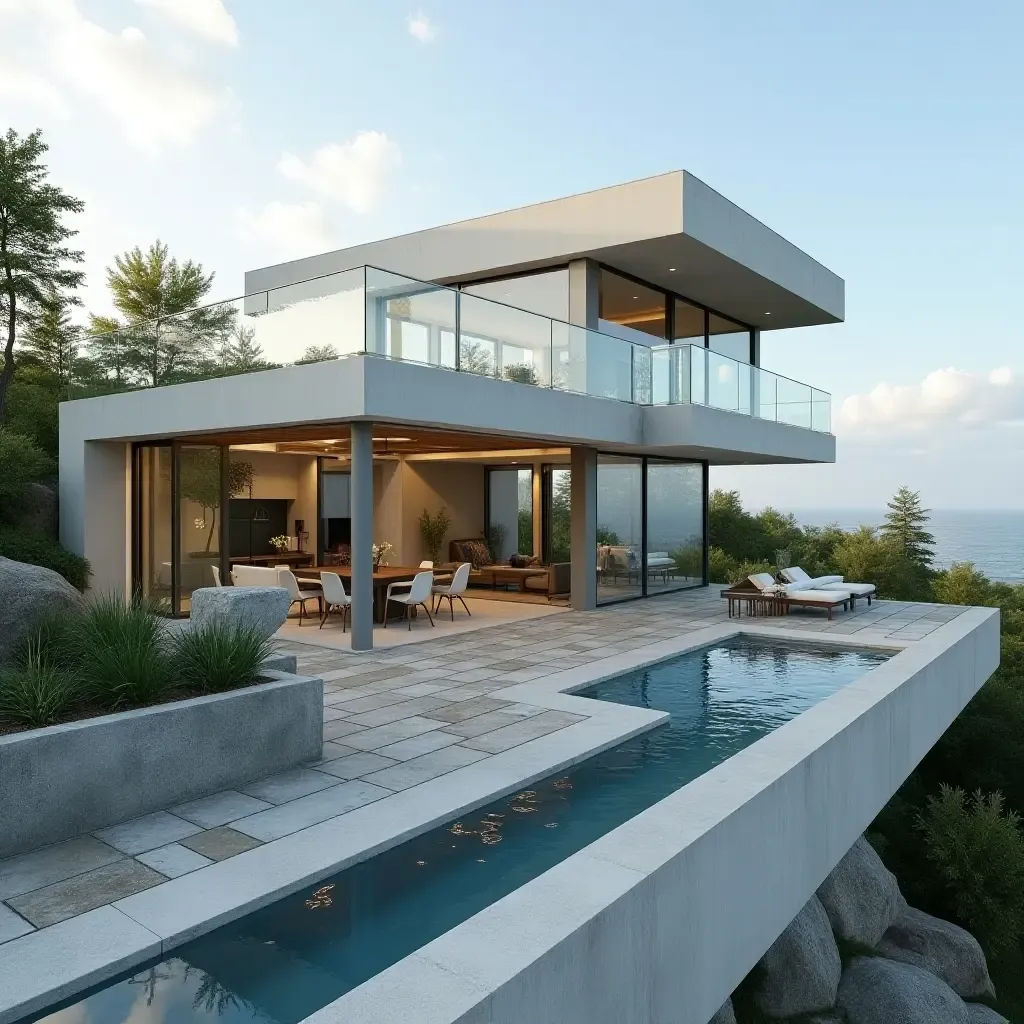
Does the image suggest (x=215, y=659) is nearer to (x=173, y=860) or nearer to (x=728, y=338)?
(x=173, y=860)

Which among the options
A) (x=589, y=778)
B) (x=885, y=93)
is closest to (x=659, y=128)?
(x=885, y=93)

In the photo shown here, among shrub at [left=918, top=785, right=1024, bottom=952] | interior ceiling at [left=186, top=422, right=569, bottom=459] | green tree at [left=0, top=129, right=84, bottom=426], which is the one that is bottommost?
shrub at [left=918, top=785, right=1024, bottom=952]

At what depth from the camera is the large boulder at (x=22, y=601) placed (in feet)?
19.1

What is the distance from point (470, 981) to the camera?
9.82ft

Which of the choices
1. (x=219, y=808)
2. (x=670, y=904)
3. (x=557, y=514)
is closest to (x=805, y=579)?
(x=557, y=514)

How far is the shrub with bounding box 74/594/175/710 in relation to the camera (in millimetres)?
5145

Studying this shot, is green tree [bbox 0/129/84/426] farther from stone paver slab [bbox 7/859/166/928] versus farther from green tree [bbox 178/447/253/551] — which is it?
stone paver slab [bbox 7/859/166/928]

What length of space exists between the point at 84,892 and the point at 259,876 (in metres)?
0.79

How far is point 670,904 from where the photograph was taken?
4.04 m

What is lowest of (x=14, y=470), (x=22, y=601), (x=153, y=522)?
(x=22, y=601)

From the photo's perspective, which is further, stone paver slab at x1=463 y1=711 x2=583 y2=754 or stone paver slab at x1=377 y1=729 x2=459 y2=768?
stone paver slab at x1=463 y1=711 x2=583 y2=754

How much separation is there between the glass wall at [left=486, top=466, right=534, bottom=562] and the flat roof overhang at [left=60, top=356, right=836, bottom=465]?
415 cm

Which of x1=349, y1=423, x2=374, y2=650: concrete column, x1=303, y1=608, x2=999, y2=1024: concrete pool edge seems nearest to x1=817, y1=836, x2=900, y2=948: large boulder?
x1=303, y1=608, x2=999, y2=1024: concrete pool edge

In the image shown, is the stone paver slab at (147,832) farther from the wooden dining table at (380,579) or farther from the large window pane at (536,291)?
the large window pane at (536,291)
